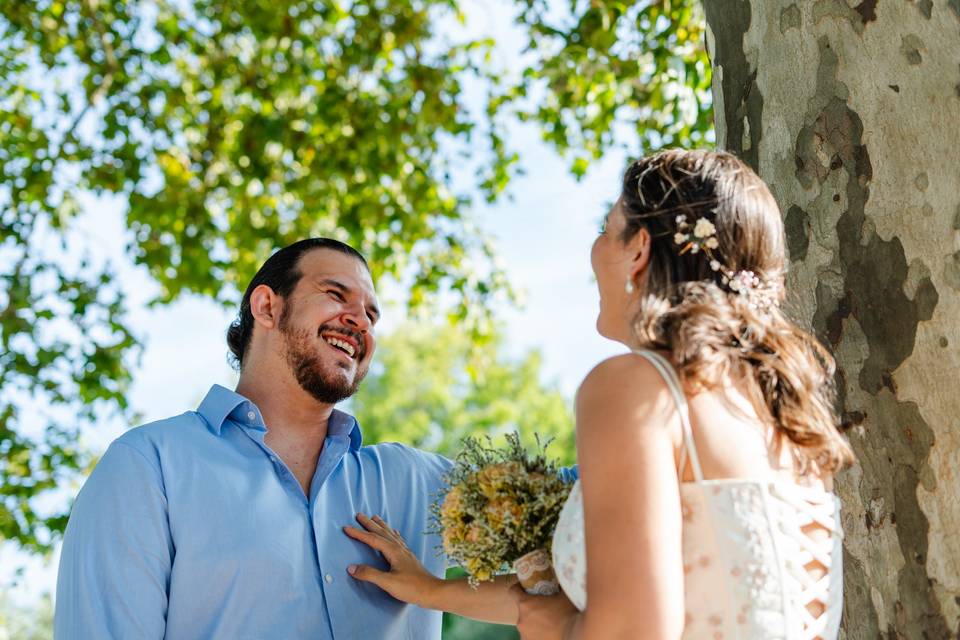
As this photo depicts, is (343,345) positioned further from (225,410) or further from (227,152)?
(227,152)

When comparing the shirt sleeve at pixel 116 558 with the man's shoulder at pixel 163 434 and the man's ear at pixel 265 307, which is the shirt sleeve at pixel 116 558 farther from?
the man's ear at pixel 265 307

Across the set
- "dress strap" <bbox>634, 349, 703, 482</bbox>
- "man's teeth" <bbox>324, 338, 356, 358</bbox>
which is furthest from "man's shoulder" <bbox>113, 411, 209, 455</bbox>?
"dress strap" <bbox>634, 349, 703, 482</bbox>

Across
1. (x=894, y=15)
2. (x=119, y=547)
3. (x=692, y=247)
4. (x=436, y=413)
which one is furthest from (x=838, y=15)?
(x=436, y=413)

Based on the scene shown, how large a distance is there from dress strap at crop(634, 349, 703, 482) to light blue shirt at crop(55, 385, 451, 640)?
4.99 ft

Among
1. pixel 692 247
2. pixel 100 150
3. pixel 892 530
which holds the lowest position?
pixel 892 530

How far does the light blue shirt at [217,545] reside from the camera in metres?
3.06

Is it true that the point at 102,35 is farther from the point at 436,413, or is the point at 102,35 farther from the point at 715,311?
the point at 436,413

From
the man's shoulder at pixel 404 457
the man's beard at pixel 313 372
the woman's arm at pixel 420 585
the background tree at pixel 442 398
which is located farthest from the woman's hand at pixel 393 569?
the background tree at pixel 442 398

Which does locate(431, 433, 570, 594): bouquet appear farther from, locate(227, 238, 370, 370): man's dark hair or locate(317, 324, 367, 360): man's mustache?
locate(227, 238, 370, 370): man's dark hair

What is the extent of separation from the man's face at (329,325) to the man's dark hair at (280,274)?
3cm

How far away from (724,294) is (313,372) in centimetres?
182

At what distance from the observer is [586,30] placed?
738cm

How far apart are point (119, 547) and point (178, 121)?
300 inches

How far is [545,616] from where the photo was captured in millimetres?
2406
